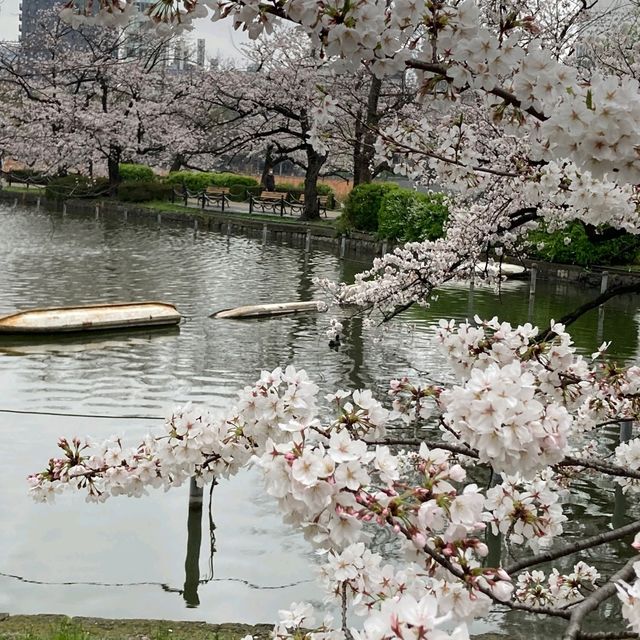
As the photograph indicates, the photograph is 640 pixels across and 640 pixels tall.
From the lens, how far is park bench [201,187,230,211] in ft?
128

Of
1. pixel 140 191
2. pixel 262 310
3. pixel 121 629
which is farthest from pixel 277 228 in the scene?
pixel 121 629

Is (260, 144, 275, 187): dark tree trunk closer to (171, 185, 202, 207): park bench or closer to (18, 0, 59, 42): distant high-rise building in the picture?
(171, 185, 202, 207): park bench

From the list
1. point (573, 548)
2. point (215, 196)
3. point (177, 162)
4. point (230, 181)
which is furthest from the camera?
point (177, 162)

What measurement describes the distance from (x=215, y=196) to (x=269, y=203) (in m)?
4.21

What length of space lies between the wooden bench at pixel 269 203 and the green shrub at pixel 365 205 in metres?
8.11

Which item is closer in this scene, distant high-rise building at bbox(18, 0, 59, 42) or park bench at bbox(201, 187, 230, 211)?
park bench at bbox(201, 187, 230, 211)

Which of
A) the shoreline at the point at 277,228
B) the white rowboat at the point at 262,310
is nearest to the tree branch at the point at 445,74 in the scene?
the white rowboat at the point at 262,310

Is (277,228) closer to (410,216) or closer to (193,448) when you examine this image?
(410,216)

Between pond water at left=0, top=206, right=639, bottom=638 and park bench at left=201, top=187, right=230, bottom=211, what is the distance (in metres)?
12.4

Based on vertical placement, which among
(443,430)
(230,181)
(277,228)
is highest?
(230,181)

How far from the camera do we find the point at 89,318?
548 inches

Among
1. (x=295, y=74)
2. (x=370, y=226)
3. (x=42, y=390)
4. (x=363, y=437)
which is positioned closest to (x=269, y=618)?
(x=363, y=437)

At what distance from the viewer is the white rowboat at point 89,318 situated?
13.4 metres

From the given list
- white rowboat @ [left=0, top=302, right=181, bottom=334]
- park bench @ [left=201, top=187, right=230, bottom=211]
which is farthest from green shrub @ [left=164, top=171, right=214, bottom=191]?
white rowboat @ [left=0, top=302, right=181, bottom=334]
